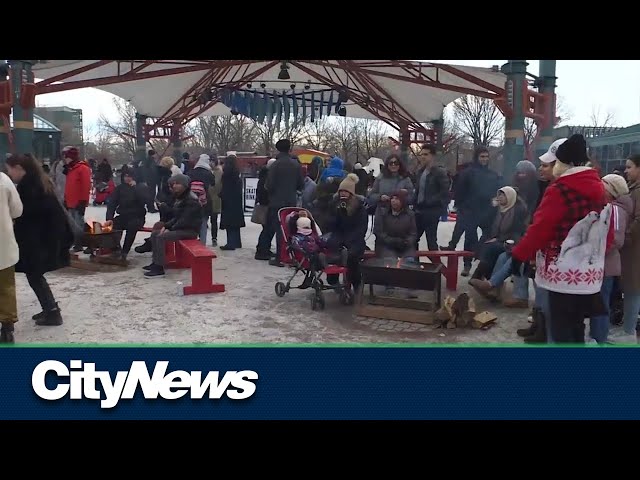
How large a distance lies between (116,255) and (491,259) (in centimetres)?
425

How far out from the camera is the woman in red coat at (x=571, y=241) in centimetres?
272

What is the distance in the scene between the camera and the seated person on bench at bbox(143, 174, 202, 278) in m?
5.94

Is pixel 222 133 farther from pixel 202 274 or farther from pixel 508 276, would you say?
pixel 508 276

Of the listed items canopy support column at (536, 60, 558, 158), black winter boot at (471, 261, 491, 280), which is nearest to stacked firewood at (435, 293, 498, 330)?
black winter boot at (471, 261, 491, 280)

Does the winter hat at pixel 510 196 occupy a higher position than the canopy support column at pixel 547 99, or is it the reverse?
the canopy support column at pixel 547 99

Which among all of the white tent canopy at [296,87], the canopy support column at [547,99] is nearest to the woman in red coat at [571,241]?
the canopy support column at [547,99]

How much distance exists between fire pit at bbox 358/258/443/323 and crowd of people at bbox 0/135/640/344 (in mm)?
347

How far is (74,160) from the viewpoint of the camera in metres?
5.93

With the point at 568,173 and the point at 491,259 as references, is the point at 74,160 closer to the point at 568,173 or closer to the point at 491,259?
the point at 491,259

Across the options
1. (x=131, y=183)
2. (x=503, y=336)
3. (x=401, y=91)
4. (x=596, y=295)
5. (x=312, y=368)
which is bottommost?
(x=503, y=336)

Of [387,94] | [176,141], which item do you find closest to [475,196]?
[387,94]

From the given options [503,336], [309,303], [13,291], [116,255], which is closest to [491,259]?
[503,336]

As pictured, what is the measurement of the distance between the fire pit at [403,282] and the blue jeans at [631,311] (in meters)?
1.35

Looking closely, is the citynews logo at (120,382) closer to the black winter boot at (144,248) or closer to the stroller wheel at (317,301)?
the stroller wheel at (317,301)
